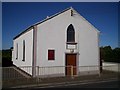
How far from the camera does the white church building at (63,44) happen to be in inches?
731

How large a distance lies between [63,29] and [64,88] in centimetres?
756

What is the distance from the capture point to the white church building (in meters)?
18.6

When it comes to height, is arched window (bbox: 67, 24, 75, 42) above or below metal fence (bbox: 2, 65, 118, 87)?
above

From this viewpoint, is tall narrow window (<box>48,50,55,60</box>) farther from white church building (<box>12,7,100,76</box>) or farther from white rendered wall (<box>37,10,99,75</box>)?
white rendered wall (<box>37,10,99,75</box>)

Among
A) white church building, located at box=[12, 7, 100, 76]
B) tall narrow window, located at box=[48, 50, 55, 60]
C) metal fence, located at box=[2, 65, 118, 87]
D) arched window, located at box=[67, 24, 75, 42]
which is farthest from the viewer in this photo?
arched window, located at box=[67, 24, 75, 42]

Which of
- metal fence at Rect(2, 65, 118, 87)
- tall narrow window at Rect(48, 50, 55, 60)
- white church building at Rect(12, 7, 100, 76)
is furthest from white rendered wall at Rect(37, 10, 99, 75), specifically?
metal fence at Rect(2, 65, 118, 87)

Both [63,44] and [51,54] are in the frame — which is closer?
[51,54]

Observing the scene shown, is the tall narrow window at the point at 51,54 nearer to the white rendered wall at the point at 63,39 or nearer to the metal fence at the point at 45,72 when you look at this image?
the white rendered wall at the point at 63,39

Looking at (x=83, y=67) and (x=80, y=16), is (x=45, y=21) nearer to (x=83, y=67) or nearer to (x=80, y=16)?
(x=80, y=16)

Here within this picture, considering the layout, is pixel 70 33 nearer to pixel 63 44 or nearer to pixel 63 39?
pixel 63 39

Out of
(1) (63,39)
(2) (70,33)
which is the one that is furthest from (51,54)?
(2) (70,33)

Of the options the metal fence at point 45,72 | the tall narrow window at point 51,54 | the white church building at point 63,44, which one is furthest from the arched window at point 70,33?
the metal fence at point 45,72

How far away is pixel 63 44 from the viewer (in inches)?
765

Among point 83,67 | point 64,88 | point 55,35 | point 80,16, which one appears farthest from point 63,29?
point 64,88
